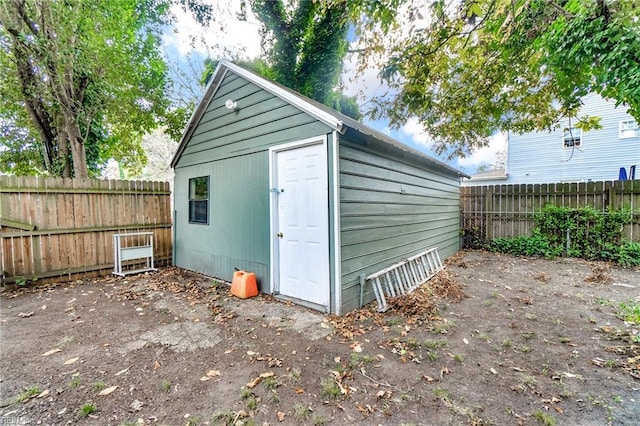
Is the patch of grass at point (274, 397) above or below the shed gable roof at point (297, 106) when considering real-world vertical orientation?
below

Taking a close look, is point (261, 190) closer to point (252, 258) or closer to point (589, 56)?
point (252, 258)

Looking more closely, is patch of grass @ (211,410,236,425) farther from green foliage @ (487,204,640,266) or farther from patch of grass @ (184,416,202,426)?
green foliage @ (487,204,640,266)

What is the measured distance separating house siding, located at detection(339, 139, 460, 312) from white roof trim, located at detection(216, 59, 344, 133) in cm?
32

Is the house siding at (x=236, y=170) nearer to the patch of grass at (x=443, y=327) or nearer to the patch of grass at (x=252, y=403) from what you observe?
the patch of grass at (x=252, y=403)

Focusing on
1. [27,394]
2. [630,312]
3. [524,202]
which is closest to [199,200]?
[27,394]

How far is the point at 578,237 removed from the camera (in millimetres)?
7391

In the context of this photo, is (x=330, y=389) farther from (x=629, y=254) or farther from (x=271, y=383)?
(x=629, y=254)

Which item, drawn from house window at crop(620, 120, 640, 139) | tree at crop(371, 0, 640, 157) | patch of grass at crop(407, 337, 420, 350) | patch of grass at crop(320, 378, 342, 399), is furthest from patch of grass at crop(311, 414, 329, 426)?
house window at crop(620, 120, 640, 139)

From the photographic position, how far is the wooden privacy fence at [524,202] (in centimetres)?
689

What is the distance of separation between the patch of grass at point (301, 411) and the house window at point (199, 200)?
4702 mm

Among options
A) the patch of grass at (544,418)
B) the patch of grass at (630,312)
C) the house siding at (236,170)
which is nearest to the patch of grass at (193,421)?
the patch of grass at (544,418)

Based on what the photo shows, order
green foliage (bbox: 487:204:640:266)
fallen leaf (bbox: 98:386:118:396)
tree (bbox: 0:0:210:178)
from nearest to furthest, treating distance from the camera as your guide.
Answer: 1. fallen leaf (bbox: 98:386:118:396)
2. tree (bbox: 0:0:210:178)
3. green foliage (bbox: 487:204:640:266)

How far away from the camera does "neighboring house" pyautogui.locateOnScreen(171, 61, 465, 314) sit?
389 centimetres

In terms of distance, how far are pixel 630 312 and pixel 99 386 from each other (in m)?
6.40
